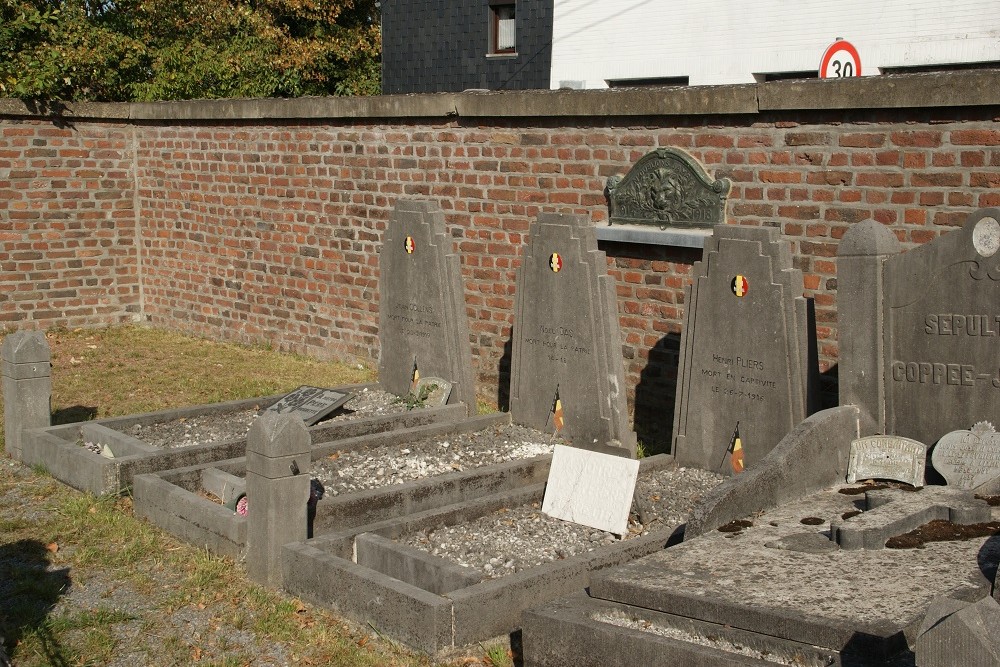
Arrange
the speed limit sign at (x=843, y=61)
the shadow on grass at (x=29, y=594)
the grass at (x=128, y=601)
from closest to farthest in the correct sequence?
1. the grass at (x=128, y=601)
2. the shadow on grass at (x=29, y=594)
3. the speed limit sign at (x=843, y=61)

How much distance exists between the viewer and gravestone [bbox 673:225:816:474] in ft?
23.3

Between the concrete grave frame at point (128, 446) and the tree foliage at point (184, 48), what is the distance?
6.31 meters

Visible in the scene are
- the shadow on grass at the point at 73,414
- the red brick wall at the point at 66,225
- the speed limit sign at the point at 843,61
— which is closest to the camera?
the shadow on grass at the point at 73,414

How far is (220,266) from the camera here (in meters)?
13.5

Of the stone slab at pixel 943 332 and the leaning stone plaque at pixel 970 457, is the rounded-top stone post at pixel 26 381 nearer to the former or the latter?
the stone slab at pixel 943 332

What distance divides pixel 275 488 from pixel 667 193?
3955 millimetres

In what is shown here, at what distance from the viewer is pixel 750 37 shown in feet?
45.5

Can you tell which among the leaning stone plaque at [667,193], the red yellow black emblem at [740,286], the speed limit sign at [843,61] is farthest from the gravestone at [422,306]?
the speed limit sign at [843,61]

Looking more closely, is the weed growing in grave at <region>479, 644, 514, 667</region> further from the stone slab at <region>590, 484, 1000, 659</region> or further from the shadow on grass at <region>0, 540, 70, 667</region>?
the shadow on grass at <region>0, 540, 70, 667</region>

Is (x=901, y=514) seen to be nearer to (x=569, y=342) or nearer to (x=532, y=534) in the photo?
(x=532, y=534)

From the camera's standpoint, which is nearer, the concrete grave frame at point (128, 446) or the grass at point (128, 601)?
the grass at point (128, 601)

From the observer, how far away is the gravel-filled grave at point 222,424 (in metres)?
8.77

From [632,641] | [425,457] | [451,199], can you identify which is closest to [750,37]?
[451,199]

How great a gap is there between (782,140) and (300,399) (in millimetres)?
4220
